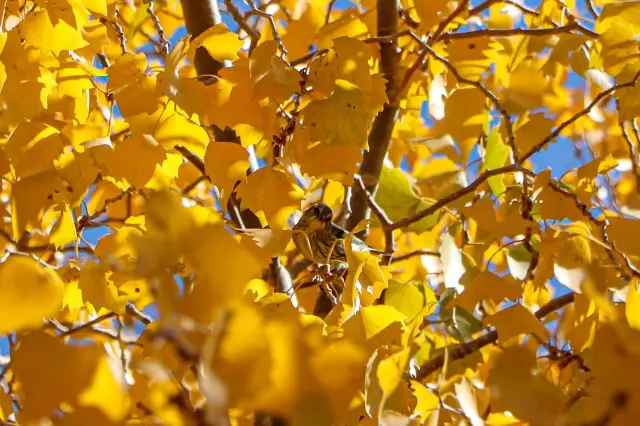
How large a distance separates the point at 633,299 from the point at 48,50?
1104mm

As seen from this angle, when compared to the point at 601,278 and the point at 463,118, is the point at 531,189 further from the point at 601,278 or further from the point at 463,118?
the point at 601,278

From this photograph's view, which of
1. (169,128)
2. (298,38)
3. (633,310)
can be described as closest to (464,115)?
(298,38)

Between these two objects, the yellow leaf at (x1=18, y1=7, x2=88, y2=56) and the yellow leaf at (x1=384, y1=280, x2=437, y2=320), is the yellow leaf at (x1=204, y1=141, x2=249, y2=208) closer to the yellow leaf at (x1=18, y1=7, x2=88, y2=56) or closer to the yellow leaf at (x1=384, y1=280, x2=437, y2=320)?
the yellow leaf at (x1=18, y1=7, x2=88, y2=56)

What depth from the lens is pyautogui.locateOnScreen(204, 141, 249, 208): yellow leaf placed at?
1.41 m

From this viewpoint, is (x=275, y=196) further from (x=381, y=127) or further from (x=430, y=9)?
(x=381, y=127)

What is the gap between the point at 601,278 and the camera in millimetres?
1153

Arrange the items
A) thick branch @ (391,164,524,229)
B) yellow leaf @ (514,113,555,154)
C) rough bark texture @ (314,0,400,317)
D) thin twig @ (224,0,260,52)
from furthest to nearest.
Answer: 1. rough bark texture @ (314,0,400,317)
2. yellow leaf @ (514,113,555,154)
3. thin twig @ (224,0,260,52)
4. thick branch @ (391,164,524,229)

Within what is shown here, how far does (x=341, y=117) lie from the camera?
51.4 inches

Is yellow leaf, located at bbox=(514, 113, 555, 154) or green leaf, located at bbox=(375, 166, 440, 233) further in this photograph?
green leaf, located at bbox=(375, 166, 440, 233)

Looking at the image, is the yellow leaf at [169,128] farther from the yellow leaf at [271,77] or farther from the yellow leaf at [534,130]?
the yellow leaf at [534,130]

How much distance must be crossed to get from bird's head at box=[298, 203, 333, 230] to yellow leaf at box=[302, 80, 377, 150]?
2.23 ft

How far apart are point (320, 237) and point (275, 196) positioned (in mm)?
547

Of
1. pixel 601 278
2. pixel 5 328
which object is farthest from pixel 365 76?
pixel 5 328

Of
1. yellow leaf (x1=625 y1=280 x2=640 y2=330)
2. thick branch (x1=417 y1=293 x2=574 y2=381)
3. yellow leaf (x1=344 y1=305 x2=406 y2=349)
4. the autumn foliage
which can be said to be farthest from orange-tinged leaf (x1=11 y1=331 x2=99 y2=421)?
thick branch (x1=417 y1=293 x2=574 y2=381)
